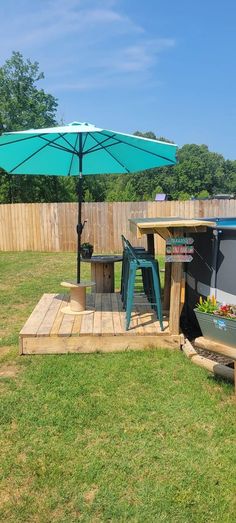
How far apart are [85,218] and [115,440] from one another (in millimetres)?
10665

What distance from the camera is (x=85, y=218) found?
509 inches

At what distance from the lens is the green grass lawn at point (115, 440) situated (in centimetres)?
203

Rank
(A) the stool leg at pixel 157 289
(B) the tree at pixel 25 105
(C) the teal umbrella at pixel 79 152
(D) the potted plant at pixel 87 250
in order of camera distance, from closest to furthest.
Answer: (A) the stool leg at pixel 157 289, (C) the teal umbrella at pixel 79 152, (D) the potted plant at pixel 87 250, (B) the tree at pixel 25 105

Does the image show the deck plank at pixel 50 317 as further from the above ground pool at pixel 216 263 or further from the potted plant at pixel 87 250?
the above ground pool at pixel 216 263

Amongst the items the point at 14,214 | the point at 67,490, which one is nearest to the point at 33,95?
the point at 14,214

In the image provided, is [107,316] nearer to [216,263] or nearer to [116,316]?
[116,316]

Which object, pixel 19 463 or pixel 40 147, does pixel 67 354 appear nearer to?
pixel 19 463

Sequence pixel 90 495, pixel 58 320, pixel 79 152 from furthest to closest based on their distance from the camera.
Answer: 1. pixel 79 152
2. pixel 58 320
3. pixel 90 495

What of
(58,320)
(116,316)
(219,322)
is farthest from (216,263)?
(58,320)

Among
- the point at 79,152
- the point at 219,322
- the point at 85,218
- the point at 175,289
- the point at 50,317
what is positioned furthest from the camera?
the point at 85,218

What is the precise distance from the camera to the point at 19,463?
7.77 ft

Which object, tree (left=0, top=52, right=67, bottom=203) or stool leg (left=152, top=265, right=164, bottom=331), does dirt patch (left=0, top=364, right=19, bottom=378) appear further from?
tree (left=0, top=52, right=67, bottom=203)

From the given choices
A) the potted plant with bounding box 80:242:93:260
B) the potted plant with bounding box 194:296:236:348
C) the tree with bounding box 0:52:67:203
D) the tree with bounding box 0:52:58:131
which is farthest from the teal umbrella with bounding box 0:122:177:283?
the tree with bounding box 0:52:58:131

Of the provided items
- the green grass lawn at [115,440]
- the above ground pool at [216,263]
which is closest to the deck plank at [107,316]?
the green grass lawn at [115,440]
